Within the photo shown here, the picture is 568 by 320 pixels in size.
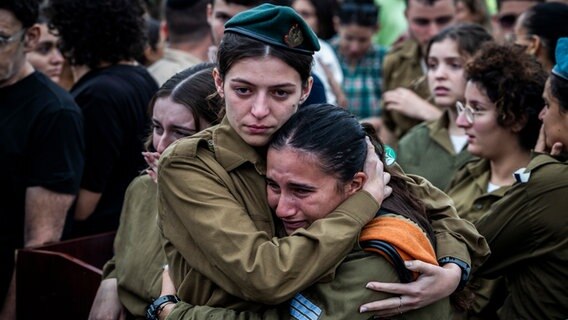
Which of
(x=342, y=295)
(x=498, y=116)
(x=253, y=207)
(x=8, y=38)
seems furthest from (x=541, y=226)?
(x=8, y=38)

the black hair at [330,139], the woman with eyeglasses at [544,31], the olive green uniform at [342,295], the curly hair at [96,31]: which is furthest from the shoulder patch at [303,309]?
the woman with eyeglasses at [544,31]

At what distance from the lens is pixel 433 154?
573cm

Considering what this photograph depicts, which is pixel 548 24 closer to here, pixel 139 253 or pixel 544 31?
pixel 544 31

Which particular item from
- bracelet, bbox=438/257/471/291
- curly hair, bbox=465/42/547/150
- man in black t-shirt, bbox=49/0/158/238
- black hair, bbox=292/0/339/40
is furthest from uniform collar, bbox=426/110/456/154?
black hair, bbox=292/0/339/40

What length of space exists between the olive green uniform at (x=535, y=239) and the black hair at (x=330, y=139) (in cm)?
84

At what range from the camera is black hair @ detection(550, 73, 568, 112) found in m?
3.94

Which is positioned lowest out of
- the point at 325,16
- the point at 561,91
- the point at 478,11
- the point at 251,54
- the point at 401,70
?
the point at 325,16

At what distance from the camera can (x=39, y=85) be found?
5.07 metres

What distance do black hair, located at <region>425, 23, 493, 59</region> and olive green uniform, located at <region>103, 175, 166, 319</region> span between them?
9.00ft

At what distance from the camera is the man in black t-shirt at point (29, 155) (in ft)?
16.2

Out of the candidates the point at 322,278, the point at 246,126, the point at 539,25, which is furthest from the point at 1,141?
the point at 539,25

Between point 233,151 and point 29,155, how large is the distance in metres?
2.07

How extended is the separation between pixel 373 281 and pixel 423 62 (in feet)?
15.6

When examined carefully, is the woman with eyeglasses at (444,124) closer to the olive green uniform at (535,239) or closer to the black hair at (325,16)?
the olive green uniform at (535,239)
